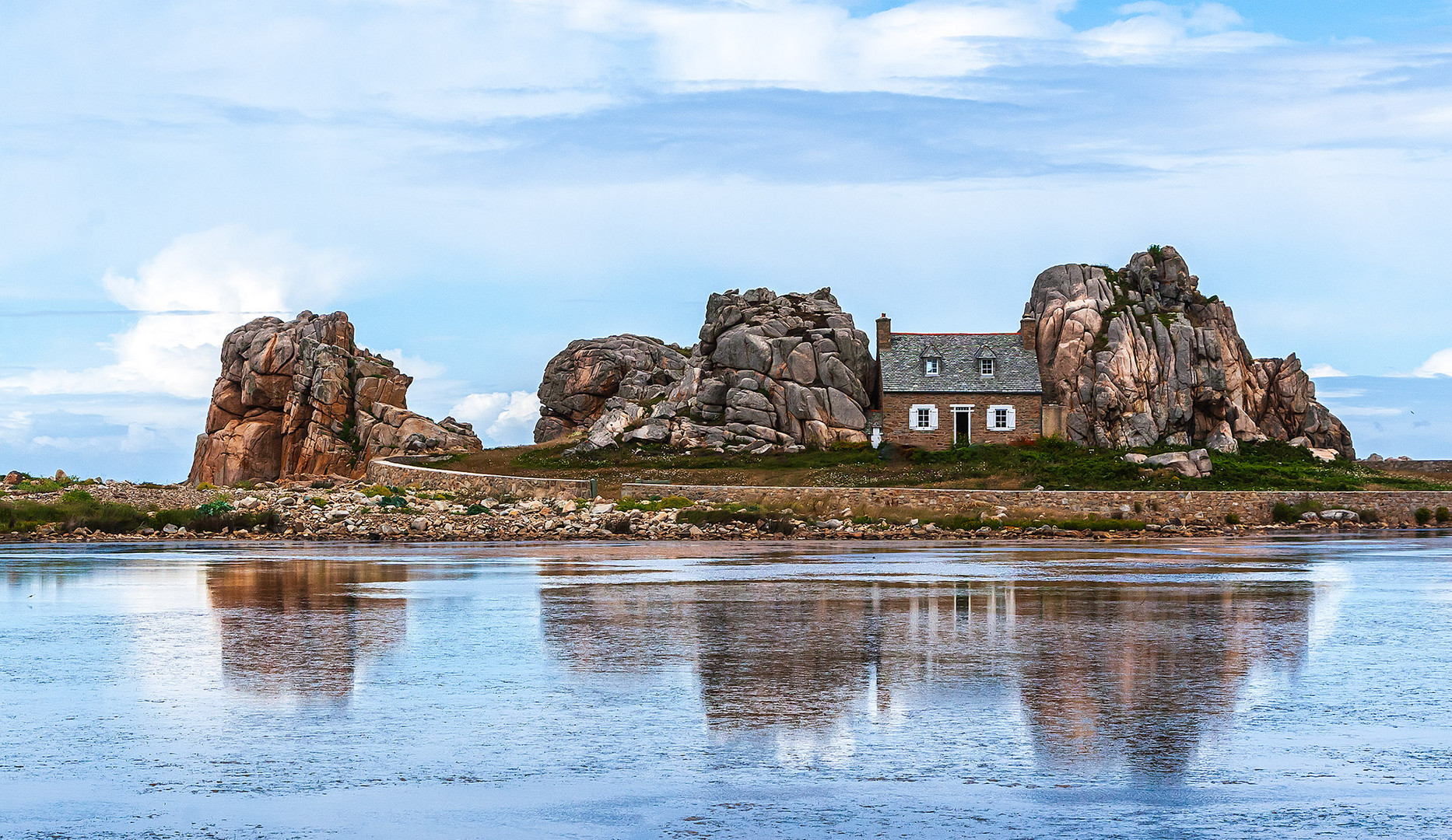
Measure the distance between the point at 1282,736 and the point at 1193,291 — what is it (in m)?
73.6

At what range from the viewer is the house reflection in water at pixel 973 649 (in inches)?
Answer: 426

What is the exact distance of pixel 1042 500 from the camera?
53469 millimetres

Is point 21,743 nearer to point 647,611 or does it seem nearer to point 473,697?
point 473,697

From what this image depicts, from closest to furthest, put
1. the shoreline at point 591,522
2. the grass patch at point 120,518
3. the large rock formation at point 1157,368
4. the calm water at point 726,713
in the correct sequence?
the calm water at point 726,713
the shoreline at point 591,522
the grass patch at point 120,518
the large rock formation at point 1157,368

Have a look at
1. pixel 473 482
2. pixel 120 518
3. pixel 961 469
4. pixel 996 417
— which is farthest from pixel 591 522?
pixel 996 417

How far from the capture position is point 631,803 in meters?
8.20

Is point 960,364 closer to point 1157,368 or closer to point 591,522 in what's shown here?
point 1157,368

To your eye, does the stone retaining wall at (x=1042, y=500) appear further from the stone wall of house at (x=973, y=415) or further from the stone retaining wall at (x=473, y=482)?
the stone wall of house at (x=973, y=415)

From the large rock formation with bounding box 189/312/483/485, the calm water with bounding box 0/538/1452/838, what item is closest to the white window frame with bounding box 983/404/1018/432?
the large rock formation with bounding box 189/312/483/485

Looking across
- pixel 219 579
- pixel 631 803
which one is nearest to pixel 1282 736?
pixel 631 803

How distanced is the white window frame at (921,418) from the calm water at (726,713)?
47096 mm

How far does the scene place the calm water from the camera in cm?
802

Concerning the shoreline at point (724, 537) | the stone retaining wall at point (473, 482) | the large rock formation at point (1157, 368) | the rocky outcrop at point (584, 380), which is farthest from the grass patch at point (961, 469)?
the rocky outcrop at point (584, 380)

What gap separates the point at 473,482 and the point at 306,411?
2251cm
